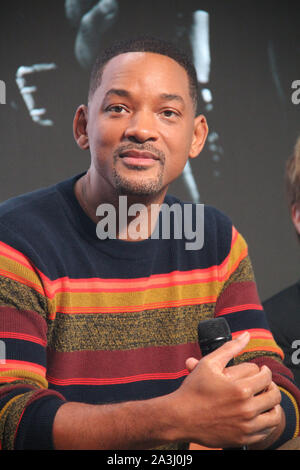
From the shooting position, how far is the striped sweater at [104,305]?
970 millimetres

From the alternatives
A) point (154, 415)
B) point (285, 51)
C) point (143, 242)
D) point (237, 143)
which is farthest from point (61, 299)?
point (285, 51)

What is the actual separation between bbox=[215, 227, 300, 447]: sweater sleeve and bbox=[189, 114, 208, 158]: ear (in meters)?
0.22

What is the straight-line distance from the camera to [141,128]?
1.07 m

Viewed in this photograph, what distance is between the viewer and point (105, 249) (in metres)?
1.12

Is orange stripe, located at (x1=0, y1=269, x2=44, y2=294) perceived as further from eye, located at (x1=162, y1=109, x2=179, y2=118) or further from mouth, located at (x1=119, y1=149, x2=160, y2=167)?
eye, located at (x1=162, y1=109, x2=179, y2=118)

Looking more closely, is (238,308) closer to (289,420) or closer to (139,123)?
(289,420)

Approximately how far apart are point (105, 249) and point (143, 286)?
0.37ft

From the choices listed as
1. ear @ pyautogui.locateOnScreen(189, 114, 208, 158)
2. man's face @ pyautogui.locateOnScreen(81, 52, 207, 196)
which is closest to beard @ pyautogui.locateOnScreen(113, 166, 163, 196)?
man's face @ pyautogui.locateOnScreen(81, 52, 207, 196)

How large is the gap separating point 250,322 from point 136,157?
433 mm

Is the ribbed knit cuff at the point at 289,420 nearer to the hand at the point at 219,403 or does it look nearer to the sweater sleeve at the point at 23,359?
the hand at the point at 219,403

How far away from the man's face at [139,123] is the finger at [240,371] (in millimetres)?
417

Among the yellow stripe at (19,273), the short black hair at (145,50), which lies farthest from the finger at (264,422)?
the short black hair at (145,50)

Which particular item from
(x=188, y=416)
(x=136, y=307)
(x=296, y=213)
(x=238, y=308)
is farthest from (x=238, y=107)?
(x=188, y=416)
